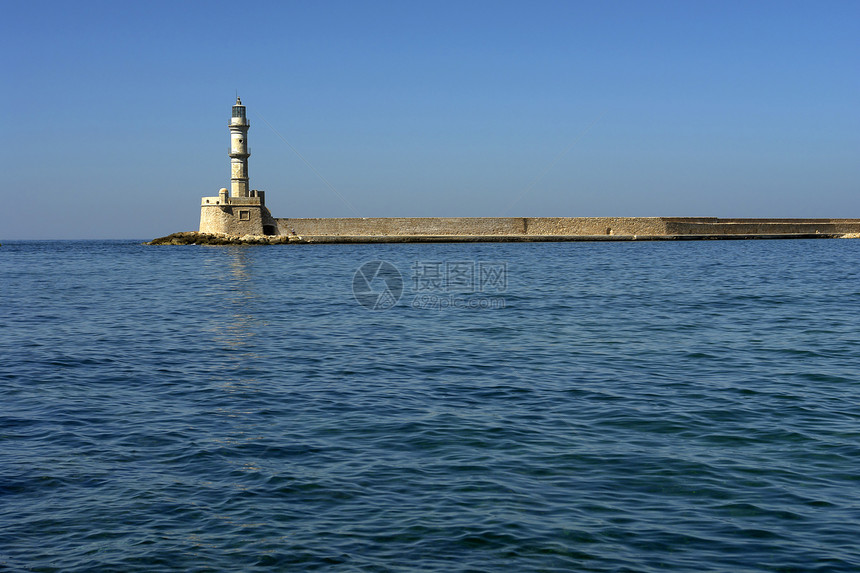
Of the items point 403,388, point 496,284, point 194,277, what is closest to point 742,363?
point 403,388

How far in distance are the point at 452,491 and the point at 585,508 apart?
0.89m

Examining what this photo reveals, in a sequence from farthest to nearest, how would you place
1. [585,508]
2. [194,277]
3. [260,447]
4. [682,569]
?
[194,277] < [260,447] < [585,508] < [682,569]

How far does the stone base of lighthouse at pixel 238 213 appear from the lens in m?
57.4

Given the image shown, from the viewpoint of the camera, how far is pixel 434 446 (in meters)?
6.23

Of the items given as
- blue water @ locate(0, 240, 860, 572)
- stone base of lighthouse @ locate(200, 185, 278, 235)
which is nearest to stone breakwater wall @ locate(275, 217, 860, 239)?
stone base of lighthouse @ locate(200, 185, 278, 235)

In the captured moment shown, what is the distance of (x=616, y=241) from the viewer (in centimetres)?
6612

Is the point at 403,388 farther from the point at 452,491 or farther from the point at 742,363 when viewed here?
the point at 742,363

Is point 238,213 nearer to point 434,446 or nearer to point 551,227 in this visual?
point 551,227

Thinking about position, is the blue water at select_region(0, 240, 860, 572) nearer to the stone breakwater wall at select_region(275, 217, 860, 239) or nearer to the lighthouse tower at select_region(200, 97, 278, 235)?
the lighthouse tower at select_region(200, 97, 278, 235)

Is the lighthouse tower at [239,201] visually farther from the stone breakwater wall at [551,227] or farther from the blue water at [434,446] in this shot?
the blue water at [434,446]

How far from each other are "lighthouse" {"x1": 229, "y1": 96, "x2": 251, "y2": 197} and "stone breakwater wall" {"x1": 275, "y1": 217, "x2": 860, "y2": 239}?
14.3ft

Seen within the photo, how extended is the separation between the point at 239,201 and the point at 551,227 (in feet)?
82.9

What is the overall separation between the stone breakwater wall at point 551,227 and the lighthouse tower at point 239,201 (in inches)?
106

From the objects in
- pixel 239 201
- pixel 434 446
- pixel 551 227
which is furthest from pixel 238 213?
pixel 434 446
